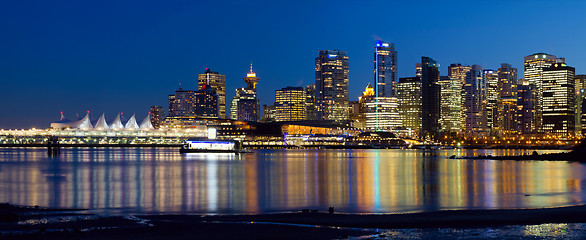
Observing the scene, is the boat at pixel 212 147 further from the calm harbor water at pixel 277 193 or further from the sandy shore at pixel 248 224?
the sandy shore at pixel 248 224

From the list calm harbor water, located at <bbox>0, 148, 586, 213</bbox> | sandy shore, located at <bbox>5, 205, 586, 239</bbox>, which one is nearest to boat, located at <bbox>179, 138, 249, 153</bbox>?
calm harbor water, located at <bbox>0, 148, 586, 213</bbox>

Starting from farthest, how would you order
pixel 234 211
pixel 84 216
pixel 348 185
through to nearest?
1. pixel 348 185
2. pixel 234 211
3. pixel 84 216

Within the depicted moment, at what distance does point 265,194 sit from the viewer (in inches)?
1526

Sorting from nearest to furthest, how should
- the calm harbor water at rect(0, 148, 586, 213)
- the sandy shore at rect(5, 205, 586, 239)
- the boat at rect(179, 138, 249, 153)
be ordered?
the sandy shore at rect(5, 205, 586, 239), the calm harbor water at rect(0, 148, 586, 213), the boat at rect(179, 138, 249, 153)

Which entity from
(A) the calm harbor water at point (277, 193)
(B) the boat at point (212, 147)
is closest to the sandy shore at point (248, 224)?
(A) the calm harbor water at point (277, 193)

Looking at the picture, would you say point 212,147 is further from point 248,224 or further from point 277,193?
point 248,224

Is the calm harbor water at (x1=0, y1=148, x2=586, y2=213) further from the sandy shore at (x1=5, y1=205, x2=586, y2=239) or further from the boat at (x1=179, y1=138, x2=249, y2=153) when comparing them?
the boat at (x1=179, y1=138, x2=249, y2=153)

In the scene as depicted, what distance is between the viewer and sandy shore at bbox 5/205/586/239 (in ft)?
64.8

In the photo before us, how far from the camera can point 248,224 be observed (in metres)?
22.3

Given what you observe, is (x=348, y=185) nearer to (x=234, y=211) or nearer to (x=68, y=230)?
(x=234, y=211)

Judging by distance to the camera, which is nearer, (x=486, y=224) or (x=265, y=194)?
(x=486, y=224)

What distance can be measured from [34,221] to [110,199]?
479 inches

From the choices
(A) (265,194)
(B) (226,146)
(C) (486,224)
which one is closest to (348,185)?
(A) (265,194)

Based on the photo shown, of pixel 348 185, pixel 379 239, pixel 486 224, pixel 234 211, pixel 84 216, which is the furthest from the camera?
pixel 348 185
